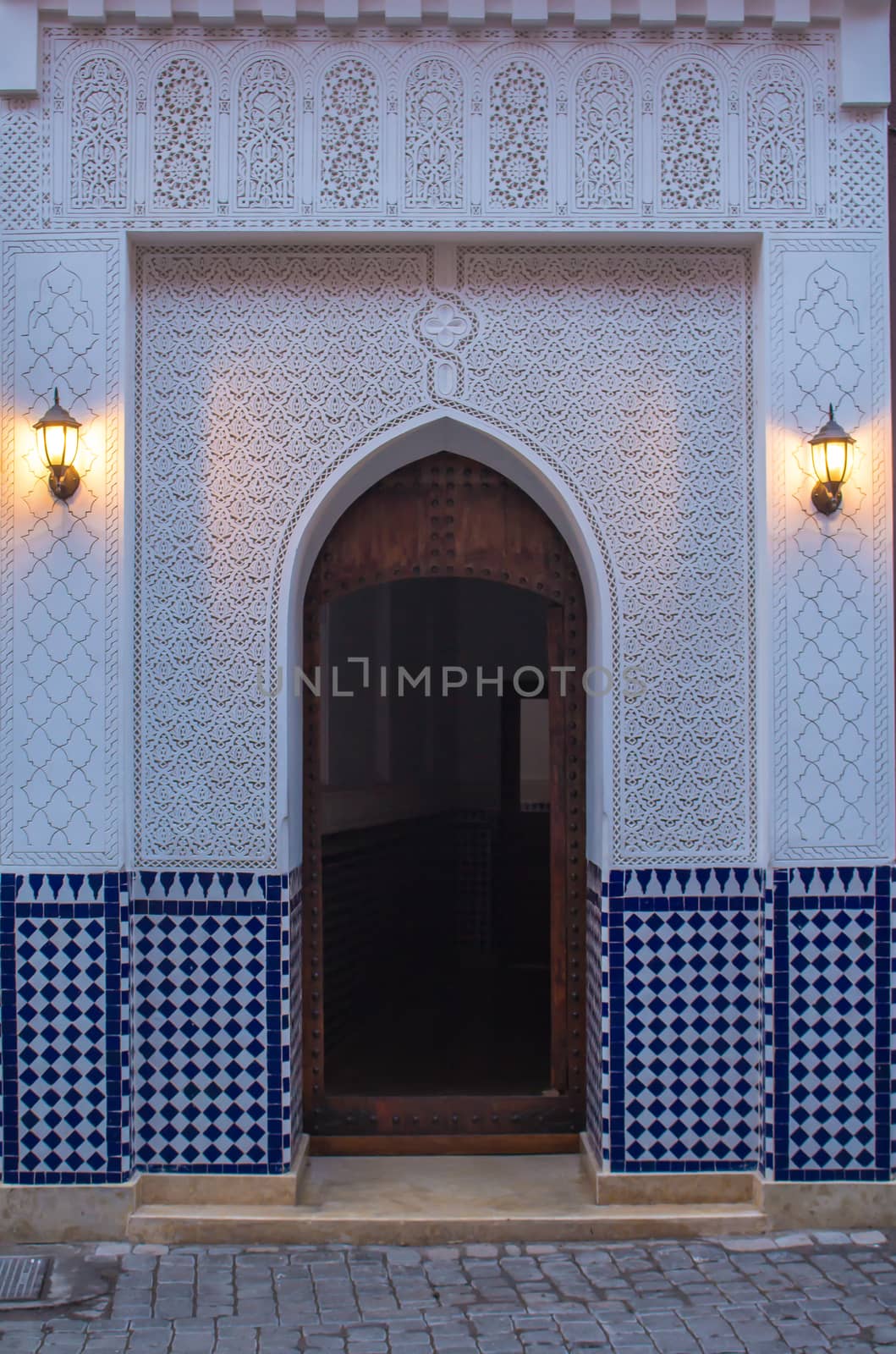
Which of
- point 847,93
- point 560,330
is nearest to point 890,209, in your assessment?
point 847,93

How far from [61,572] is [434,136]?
1.78 meters

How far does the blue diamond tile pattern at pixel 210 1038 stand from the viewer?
3.47 metres

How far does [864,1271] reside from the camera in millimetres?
3156

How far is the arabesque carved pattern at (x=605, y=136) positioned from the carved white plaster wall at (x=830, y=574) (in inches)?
20.8

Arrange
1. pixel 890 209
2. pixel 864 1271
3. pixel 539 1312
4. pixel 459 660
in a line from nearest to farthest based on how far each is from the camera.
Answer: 1. pixel 539 1312
2. pixel 864 1271
3. pixel 890 209
4. pixel 459 660

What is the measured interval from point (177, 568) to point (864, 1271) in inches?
113

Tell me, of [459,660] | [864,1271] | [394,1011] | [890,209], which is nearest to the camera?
[864,1271]

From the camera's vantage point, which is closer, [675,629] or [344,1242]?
[344,1242]

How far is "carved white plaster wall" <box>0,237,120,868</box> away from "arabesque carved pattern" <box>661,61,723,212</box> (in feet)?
5.74

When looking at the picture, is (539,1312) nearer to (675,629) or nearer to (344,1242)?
(344,1242)

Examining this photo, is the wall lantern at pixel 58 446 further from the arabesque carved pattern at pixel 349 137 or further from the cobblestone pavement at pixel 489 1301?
the cobblestone pavement at pixel 489 1301

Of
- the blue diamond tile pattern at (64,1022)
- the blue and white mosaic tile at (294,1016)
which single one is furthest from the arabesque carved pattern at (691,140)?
the blue diamond tile pattern at (64,1022)

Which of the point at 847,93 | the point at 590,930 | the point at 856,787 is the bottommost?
the point at 590,930

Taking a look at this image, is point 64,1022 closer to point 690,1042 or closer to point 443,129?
point 690,1042
